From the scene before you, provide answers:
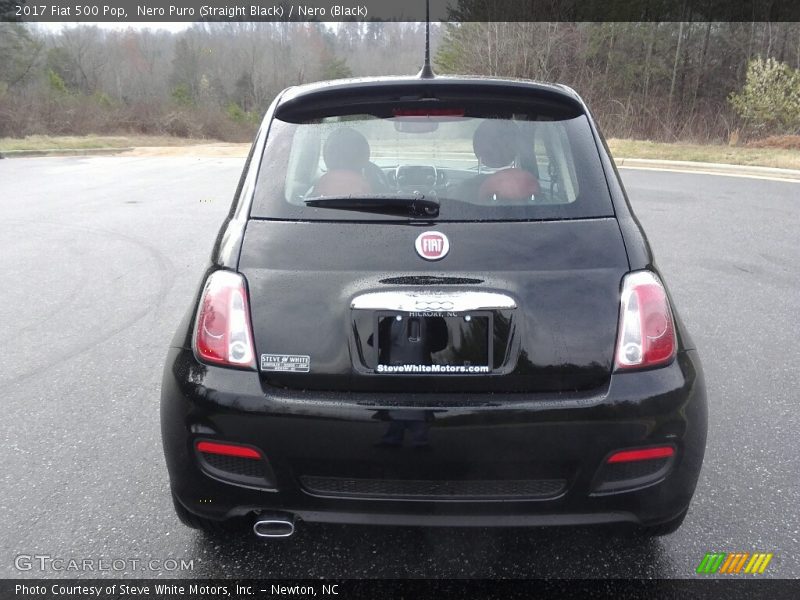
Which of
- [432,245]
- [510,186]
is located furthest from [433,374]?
[510,186]

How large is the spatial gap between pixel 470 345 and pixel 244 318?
704 millimetres

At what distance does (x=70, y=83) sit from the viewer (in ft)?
202

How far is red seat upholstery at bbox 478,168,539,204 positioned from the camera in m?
2.30

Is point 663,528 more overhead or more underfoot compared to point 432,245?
more underfoot

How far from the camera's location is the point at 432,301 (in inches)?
78.8

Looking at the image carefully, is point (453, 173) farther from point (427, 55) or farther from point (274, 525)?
point (274, 525)

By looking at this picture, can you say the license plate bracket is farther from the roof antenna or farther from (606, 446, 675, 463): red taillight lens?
the roof antenna

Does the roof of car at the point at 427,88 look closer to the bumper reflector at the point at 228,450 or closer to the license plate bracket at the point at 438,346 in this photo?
the license plate bracket at the point at 438,346

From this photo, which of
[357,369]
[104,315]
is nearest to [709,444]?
[357,369]

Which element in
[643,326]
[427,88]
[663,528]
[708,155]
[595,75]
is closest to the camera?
[643,326]

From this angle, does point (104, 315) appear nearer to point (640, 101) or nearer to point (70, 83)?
point (640, 101)

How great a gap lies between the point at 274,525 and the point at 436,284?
94cm

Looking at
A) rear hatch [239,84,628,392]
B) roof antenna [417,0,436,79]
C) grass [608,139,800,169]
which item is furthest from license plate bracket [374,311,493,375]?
grass [608,139,800,169]

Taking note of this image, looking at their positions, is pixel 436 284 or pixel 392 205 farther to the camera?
pixel 392 205
